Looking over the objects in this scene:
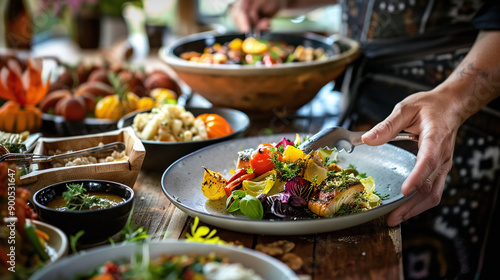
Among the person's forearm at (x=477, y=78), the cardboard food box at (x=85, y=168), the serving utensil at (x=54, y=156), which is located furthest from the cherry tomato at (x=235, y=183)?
the person's forearm at (x=477, y=78)

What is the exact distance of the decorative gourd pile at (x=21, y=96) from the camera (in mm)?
1599

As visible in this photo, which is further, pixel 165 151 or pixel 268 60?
pixel 268 60

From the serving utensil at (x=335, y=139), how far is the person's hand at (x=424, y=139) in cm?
3

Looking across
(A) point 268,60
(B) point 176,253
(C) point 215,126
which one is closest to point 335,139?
(C) point 215,126

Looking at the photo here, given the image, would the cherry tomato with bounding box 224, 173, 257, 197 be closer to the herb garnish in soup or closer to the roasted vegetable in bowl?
the herb garnish in soup

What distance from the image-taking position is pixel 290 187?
1072 millimetres

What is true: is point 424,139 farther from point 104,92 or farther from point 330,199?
point 104,92

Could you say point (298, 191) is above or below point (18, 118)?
above

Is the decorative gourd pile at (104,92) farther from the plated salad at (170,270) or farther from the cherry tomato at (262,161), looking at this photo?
the plated salad at (170,270)

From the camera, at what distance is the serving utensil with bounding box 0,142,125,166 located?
1.17m

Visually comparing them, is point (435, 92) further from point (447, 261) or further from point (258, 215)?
point (447, 261)

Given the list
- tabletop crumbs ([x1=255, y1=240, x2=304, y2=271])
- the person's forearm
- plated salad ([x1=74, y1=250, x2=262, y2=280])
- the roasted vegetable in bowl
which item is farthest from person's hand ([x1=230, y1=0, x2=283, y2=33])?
plated salad ([x1=74, y1=250, x2=262, y2=280])

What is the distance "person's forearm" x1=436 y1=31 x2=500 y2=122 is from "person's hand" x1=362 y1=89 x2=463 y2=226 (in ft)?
0.24

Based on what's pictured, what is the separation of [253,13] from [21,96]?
1.06 metres
